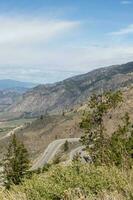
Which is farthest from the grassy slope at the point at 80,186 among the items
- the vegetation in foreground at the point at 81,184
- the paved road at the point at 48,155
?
the paved road at the point at 48,155

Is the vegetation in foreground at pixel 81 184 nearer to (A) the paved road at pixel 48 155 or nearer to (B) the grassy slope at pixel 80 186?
(B) the grassy slope at pixel 80 186

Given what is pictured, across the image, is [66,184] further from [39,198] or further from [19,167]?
[19,167]

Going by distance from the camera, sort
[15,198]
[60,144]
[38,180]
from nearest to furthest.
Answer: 1. [15,198]
2. [38,180]
3. [60,144]

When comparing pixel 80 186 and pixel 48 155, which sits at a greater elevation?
pixel 80 186

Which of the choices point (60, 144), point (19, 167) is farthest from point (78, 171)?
point (60, 144)

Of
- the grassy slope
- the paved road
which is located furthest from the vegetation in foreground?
the paved road

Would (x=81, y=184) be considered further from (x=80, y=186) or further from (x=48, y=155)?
(x=48, y=155)

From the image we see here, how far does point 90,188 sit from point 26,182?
2.12m

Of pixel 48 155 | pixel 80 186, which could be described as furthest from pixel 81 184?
pixel 48 155

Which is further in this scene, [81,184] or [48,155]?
[48,155]

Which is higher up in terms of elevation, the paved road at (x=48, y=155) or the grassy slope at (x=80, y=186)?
the grassy slope at (x=80, y=186)

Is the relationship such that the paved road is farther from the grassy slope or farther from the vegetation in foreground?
the grassy slope

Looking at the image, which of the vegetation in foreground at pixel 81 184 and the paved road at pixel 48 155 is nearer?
the vegetation in foreground at pixel 81 184

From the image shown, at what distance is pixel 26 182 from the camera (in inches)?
469
